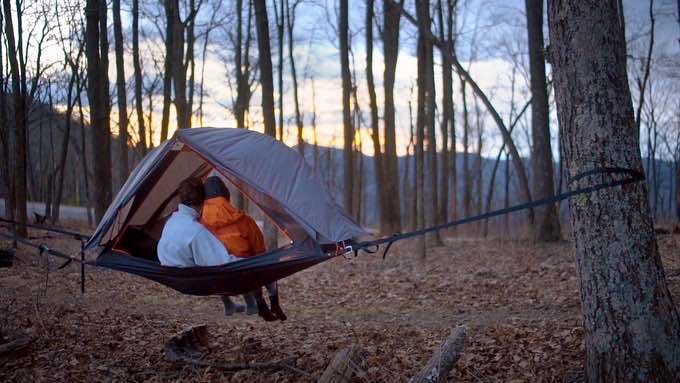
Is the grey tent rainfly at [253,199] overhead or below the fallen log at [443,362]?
overhead

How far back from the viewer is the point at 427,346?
16.6 ft

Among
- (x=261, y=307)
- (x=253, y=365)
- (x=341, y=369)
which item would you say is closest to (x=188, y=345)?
(x=261, y=307)

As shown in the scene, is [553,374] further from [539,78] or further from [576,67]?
[539,78]

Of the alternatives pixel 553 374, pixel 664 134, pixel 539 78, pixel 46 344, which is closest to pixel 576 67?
pixel 553 374

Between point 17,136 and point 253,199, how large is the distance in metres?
7.03

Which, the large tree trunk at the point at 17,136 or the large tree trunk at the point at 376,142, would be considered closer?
the large tree trunk at the point at 17,136

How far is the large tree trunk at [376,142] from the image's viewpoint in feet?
48.8

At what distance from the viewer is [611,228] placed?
131 inches

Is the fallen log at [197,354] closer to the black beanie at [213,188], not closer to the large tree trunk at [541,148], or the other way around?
the black beanie at [213,188]

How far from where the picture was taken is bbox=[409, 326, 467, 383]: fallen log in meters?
3.60

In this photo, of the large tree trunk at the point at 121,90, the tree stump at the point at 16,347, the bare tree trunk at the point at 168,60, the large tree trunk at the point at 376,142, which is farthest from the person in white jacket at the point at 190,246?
the large tree trunk at the point at 376,142

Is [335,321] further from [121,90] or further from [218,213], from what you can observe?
[121,90]

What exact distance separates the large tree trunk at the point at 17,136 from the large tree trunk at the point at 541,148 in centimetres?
899

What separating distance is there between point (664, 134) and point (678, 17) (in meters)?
16.8
